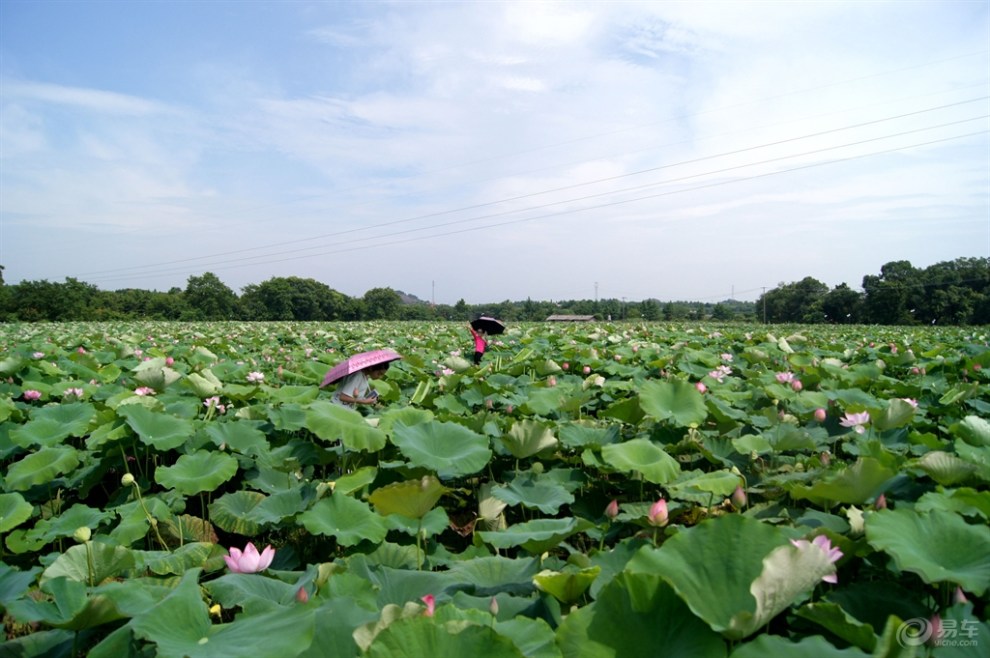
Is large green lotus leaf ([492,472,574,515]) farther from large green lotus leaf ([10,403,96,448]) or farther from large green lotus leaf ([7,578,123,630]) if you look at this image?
large green lotus leaf ([10,403,96,448])

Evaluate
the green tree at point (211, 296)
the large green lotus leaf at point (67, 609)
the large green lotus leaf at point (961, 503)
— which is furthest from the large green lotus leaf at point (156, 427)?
the green tree at point (211, 296)

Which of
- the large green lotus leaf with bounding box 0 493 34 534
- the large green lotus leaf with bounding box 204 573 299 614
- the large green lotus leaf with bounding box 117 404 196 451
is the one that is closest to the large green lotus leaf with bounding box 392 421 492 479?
the large green lotus leaf with bounding box 204 573 299 614

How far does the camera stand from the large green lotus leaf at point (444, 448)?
1.95 meters

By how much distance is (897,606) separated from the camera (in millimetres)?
1120

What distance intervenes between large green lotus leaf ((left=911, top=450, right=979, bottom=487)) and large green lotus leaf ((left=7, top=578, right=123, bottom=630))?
1979 millimetres

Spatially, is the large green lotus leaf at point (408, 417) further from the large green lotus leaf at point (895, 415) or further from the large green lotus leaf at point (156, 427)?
the large green lotus leaf at point (895, 415)

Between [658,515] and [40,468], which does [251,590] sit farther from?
[40,468]

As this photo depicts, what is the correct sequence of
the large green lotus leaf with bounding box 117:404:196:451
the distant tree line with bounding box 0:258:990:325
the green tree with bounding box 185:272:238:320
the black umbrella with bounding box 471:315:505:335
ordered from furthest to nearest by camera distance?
1. the green tree with bounding box 185:272:238:320
2. the distant tree line with bounding box 0:258:990:325
3. the black umbrella with bounding box 471:315:505:335
4. the large green lotus leaf with bounding box 117:404:196:451

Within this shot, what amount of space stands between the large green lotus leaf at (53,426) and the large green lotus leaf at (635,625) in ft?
8.47

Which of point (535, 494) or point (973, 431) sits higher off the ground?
point (973, 431)

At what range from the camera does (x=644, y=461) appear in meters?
1.95

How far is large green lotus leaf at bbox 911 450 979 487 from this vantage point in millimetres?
1583

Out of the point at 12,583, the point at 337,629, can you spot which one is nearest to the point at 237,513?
the point at 12,583

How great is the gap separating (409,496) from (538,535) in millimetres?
383
